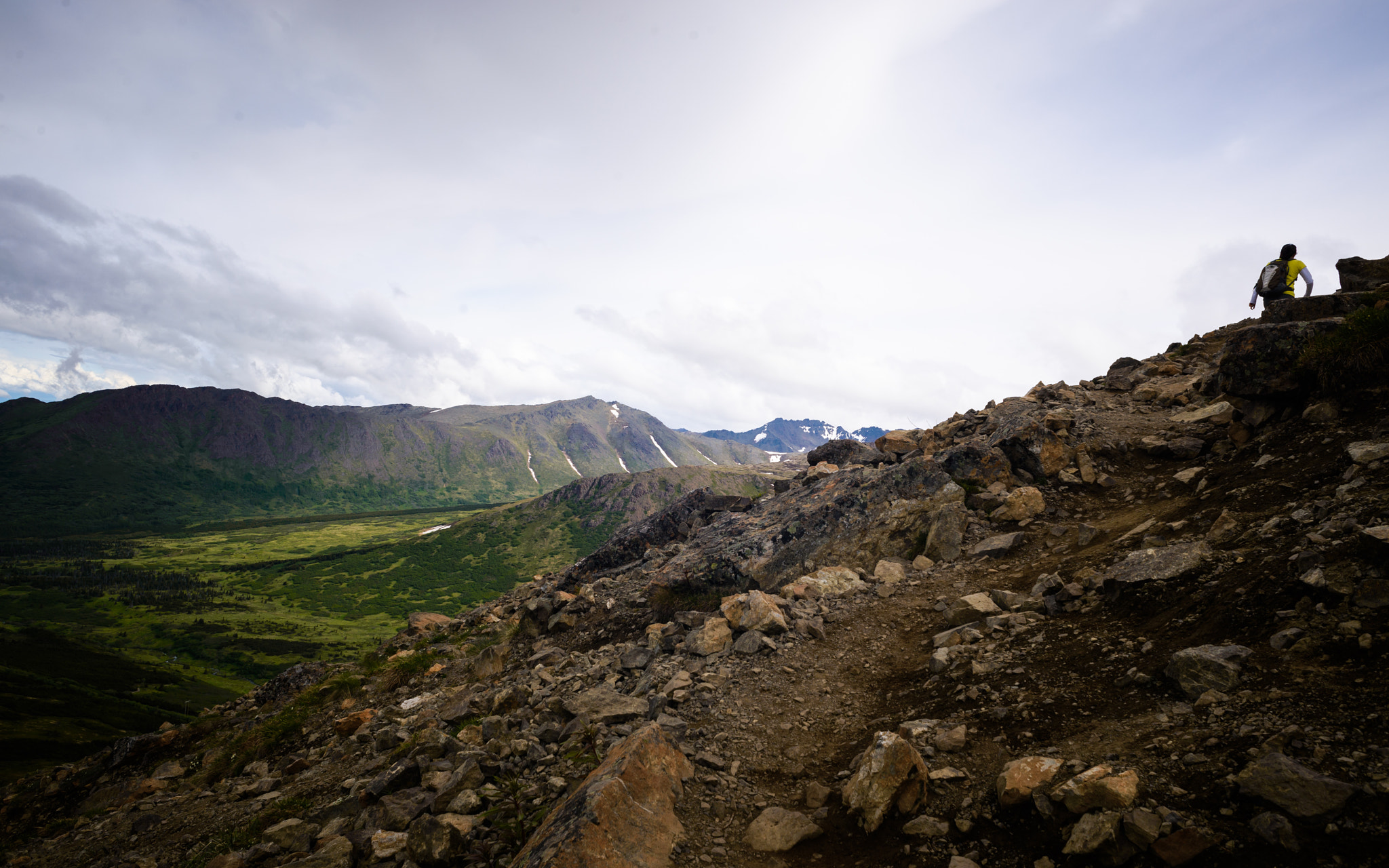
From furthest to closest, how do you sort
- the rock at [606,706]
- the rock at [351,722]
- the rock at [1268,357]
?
the rock at [351,722] < the rock at [1268,357] < the rock at [606,706]

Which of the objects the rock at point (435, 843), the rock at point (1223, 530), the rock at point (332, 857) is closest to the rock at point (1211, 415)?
the rock at point (1223, 530)

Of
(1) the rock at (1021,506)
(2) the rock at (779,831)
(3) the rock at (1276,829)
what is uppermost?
(1) the rock at (1021,506)

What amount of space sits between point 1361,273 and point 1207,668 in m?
24.4

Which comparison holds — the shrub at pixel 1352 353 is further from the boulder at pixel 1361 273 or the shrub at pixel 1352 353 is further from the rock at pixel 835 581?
the rock at pixel 835 581

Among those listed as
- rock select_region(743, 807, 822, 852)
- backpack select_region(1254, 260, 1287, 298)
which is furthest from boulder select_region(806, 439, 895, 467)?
rock select_region(743, 807, 822, 852)

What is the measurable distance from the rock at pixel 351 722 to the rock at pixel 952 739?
1783 cm

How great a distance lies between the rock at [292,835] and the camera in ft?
31.5

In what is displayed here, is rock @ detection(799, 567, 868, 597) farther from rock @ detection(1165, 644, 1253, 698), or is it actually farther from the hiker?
the hiker

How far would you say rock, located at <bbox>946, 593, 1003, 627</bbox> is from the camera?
1152 cm

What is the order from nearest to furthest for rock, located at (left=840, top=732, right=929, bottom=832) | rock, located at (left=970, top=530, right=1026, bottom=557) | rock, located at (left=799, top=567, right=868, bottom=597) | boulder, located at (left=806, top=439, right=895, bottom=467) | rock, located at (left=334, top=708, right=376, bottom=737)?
rock, located at (left=840, top=732, right=929, bottom=832)
rock, located at (left=970, top=530, right=1026, bottom=557)
rock, located at (left=799, top=567, right=868, bottom=597)
rock, located at (left=334, top=708, right=376, bottom=737)
boulder, located at (left=806, top=439, right=895, bottom=467)

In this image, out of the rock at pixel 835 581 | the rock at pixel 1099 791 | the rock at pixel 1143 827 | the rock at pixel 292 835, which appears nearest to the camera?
the rock at pixel 1143 827

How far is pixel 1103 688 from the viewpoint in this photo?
7.77 m

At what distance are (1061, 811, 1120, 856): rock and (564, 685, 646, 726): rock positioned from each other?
26.3ft

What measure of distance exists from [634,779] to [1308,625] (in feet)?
31.6
